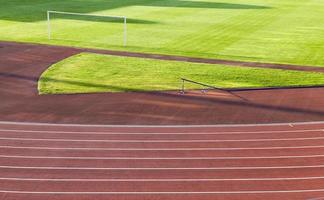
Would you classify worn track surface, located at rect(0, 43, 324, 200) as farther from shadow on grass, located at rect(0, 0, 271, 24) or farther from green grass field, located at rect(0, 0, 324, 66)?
shadow on grass, located at rect(0, 0, 271, 24)

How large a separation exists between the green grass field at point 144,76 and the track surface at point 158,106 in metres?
0.98
